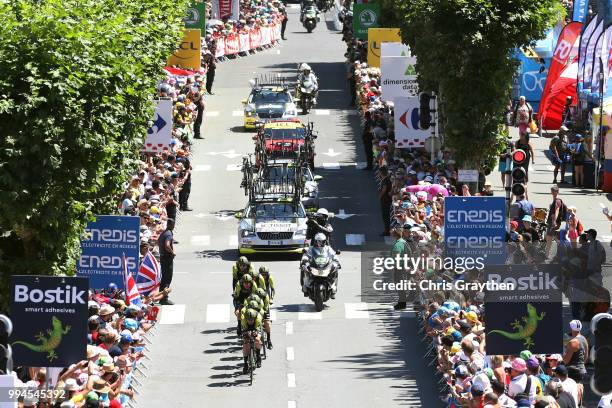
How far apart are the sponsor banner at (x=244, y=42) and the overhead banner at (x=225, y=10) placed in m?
1.01

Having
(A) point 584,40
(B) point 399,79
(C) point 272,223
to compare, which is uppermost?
(A) point 584,40

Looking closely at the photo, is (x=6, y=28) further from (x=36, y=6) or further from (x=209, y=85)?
(x=209, y=85)

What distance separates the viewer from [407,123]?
43906 mm

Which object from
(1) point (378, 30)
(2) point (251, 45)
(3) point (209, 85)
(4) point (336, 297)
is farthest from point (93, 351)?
(2) point (251, 45)

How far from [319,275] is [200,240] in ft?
30.6

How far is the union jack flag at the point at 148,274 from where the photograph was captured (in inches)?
1261

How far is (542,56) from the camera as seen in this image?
5888 cm

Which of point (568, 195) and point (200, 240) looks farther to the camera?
point (568, 195)

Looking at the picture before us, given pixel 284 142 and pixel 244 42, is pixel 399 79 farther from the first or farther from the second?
pixel 244 42

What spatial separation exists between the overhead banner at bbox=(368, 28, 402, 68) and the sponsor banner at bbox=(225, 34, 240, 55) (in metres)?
18.9

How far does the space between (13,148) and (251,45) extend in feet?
180

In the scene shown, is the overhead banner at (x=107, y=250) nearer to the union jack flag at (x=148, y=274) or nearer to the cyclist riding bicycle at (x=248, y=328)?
the cyclist riding bicycle at (x=248, y=328)

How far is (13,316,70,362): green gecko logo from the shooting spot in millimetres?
23875

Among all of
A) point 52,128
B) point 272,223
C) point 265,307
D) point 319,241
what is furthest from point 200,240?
point 52,128
